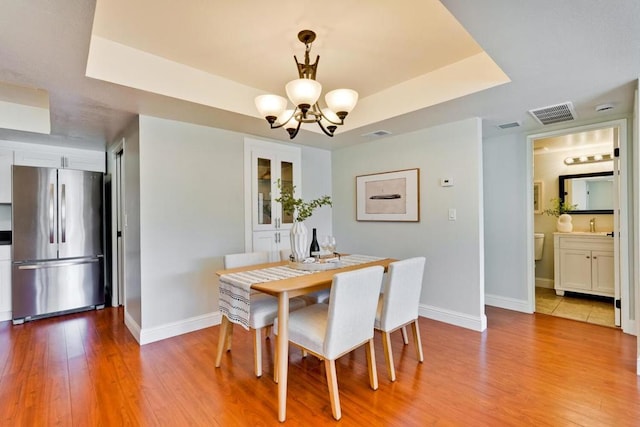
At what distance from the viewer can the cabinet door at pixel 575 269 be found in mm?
4145

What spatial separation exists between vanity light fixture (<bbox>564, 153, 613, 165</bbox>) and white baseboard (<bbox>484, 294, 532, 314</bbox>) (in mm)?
2382

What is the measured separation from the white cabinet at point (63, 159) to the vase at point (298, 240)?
11.6ft

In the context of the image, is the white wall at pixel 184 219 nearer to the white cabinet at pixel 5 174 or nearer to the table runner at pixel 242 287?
the table runner at pixel 242 287

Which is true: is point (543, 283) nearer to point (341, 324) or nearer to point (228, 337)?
point (341, 324)

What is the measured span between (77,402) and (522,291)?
14.0ft

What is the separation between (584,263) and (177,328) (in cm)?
498

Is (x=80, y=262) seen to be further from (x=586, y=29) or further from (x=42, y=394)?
(x=586, y=29)

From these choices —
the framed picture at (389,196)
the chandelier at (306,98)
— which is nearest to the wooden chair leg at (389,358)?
the chandelier at (306,98)

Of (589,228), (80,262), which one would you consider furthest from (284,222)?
(589,228)

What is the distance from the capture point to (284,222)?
13.5 ft

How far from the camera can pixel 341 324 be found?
186 centimetres

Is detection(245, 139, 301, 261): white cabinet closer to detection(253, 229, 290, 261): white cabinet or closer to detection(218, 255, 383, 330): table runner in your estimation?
detection(253, 229, 290, 261): white cabinet

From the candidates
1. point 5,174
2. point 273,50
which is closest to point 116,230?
point 5,174

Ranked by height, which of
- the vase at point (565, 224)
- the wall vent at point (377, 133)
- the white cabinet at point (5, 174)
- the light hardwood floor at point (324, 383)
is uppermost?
the wall vent at point (377, 133)
